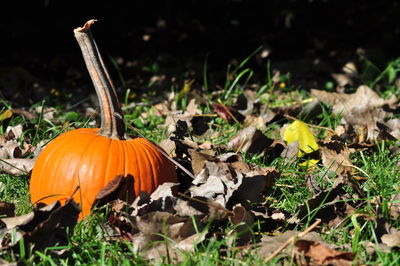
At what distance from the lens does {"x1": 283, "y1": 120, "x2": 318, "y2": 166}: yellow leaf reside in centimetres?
315

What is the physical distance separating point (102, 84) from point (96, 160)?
0.36 metres

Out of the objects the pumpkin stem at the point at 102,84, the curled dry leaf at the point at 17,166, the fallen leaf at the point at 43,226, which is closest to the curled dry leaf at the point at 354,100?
the pumpkin stem at the point at 102,84

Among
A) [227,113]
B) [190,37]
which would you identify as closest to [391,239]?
[227,113]

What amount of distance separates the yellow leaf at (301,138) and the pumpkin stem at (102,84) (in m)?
1.01

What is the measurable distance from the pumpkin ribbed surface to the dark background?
2.21 m

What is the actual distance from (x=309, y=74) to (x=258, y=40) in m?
0.63

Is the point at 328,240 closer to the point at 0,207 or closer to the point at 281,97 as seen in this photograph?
the point at 0,207

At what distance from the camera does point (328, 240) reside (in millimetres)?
2389

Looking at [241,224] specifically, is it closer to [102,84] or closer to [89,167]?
[89,167]

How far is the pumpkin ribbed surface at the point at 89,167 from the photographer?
2457mm

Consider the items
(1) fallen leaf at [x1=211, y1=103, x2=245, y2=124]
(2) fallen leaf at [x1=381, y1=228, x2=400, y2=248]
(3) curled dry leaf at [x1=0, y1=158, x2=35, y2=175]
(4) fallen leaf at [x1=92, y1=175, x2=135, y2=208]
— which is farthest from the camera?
(1) fallen leaf at [x1=211, y1=103, x2=245, y2=124]

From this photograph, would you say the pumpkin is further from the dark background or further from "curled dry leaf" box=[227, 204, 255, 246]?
the dark background

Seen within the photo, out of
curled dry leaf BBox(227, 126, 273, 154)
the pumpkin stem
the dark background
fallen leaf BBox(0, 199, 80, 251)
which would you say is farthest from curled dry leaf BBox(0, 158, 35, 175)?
the dark background

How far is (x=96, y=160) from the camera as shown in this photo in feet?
8.11
